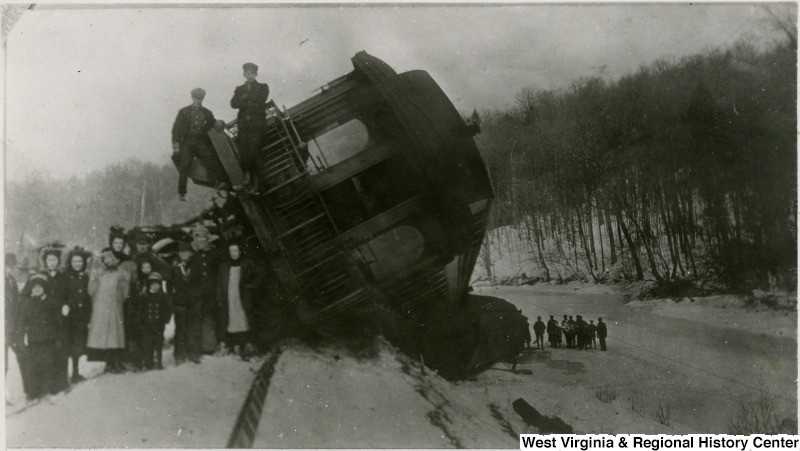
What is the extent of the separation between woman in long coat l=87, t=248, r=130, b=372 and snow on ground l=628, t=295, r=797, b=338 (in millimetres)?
4189

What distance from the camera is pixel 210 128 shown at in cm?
429

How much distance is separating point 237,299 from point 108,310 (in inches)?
38.7

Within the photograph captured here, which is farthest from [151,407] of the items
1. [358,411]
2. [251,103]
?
[251,103]

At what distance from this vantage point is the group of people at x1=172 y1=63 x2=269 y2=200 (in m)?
4.20

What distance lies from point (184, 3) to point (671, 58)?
13.7 feet

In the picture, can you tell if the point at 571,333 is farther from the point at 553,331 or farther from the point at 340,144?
the point at 340,144

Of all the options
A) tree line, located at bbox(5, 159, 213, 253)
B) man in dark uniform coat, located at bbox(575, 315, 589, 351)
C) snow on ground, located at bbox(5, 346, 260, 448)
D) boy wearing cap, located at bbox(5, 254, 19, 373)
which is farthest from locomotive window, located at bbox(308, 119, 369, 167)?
boy wearing cap, located at bbox(5, 254, 19, 373)

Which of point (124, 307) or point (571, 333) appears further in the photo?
point (571, 333)

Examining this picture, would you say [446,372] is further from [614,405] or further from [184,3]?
[184,3]

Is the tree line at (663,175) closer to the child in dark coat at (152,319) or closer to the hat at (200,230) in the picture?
the hat at (200,230)

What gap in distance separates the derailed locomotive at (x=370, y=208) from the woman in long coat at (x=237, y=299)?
13 cm

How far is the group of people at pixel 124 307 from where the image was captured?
13.9ft

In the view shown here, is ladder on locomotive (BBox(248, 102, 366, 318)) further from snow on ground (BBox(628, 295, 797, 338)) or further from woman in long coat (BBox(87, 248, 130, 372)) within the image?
snow on ground (BBox(628, 295, 797, 338))

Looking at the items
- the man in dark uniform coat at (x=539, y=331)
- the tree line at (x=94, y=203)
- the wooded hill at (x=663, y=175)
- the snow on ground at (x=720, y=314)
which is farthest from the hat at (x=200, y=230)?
the snow on ground at (x=720, y=314)
